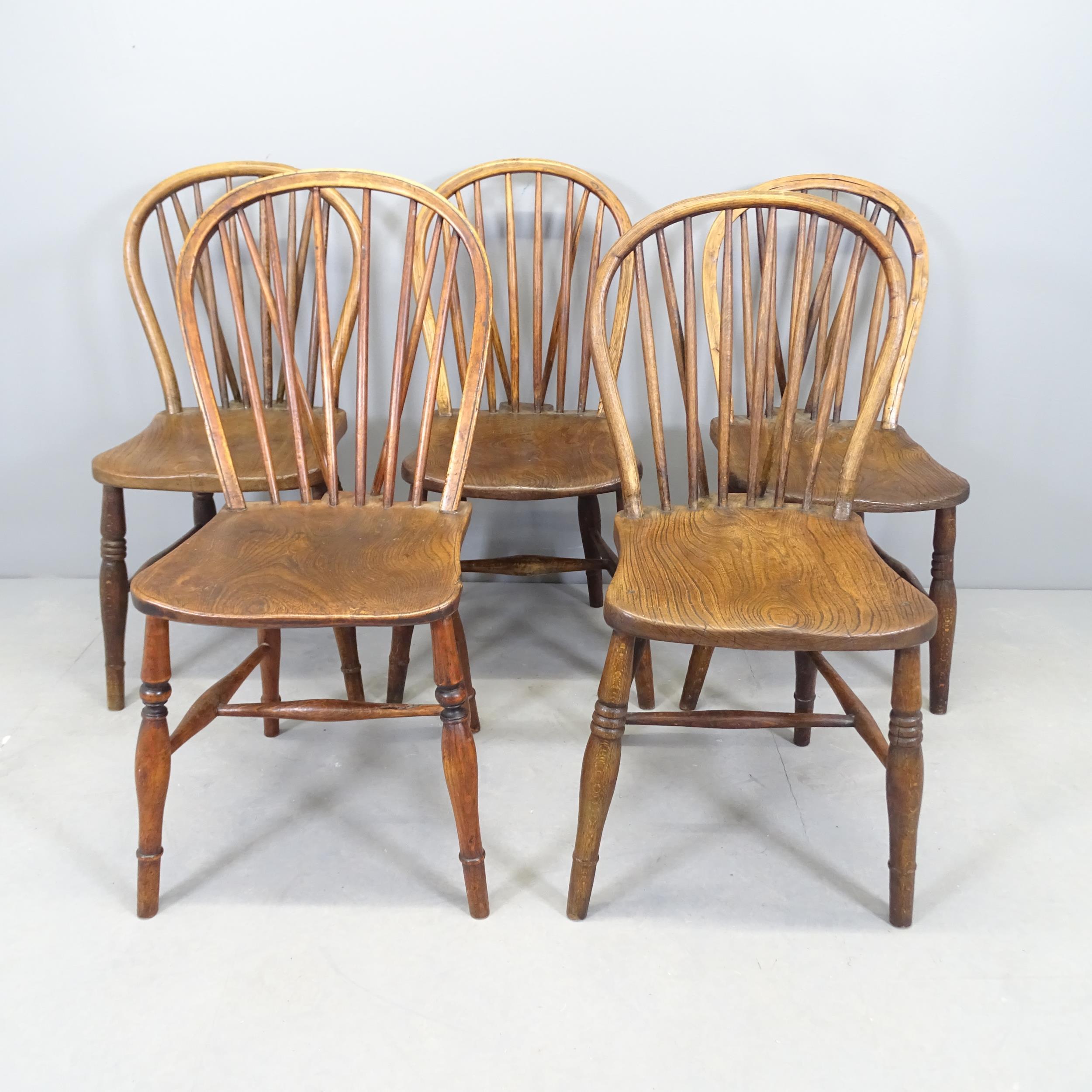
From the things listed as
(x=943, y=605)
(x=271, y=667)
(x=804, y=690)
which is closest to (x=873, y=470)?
(x=943, y=605)

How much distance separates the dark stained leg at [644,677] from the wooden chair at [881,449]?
0.22 ft

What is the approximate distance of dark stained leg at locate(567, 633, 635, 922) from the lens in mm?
1301

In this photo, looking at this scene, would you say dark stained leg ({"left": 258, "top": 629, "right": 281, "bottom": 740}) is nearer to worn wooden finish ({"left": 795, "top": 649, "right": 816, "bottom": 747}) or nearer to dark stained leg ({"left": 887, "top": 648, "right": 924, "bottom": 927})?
worn wooden finish ({"left": 795, "top": 649, "right": 816, "bottom": 747})

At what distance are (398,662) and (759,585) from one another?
0.77m

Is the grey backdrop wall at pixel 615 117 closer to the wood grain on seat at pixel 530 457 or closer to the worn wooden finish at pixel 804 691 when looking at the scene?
the wood grain on seat at pixel 530 457

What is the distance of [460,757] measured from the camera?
4.39 ft

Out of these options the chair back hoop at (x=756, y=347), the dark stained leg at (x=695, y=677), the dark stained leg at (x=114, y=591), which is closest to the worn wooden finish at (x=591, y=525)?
the dark stained leg at (x=695, y=677)

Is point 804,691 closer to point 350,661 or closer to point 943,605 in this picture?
point 943,605

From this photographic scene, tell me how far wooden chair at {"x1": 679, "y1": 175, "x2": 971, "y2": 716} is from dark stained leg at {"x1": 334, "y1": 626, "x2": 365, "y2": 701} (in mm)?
629

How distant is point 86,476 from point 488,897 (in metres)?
1.57

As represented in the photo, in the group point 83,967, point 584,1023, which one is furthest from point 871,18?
point 83,967

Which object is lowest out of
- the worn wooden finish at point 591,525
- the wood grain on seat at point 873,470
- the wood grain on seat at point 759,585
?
the worn wooden finish at point 591,525

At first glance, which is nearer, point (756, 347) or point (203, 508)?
point (756, 347)

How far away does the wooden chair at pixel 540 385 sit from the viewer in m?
1.74
